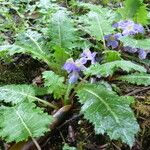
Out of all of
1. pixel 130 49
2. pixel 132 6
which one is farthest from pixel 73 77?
pixel 132 6

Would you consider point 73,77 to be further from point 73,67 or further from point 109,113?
point 109,113

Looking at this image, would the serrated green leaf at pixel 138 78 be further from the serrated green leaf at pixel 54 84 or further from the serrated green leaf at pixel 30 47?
the serrated green leaf at pixel 30 47

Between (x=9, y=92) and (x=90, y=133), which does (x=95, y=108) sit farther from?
(x=9, y=92)

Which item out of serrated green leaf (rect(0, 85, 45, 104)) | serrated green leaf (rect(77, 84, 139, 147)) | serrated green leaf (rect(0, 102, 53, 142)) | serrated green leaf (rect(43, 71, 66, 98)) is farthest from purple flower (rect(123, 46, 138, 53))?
serrated green leaf (rect(0, 102, 53, 142))

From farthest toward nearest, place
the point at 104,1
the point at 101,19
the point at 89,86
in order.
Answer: the point at 104,1 → the point at 101,19 → the point at 89,86

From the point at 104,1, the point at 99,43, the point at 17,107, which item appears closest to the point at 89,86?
the point at 17,107

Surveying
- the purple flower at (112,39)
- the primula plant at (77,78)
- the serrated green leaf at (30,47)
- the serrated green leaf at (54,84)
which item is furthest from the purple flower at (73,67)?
the purple flower at (112,39)
